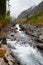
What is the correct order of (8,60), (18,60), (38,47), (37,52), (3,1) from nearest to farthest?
(8,60), (18,60), (37,52), (38,47), (3,1)

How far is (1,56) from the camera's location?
26.0 meters

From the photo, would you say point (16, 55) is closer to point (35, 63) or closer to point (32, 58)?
point (32, 58)

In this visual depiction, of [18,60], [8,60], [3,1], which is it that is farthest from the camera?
[3,1]

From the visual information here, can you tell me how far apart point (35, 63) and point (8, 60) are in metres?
3.74

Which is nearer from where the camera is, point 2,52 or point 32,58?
point 2,52

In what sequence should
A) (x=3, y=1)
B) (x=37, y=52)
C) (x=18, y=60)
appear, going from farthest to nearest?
(x=3, y=1) → (x=37, y=52) → (x=18, y=60)

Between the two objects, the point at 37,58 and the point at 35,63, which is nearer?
the point at 35,63

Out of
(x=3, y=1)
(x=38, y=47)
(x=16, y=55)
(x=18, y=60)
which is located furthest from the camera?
(x=3, y=1)

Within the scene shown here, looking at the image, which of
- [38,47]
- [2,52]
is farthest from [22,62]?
[38,47]

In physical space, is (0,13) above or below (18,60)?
above

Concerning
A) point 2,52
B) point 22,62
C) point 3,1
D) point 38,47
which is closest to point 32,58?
point 22,62

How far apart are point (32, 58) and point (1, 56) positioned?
17.8ft

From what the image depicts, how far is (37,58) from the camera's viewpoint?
29.5 meters

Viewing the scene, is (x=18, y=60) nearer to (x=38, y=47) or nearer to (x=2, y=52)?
(x=2, y=52)
